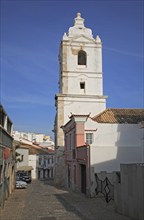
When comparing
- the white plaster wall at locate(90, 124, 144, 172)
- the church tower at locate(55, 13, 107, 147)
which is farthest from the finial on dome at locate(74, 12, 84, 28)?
the white plaster wall at locate(90, 124, 144, 172)

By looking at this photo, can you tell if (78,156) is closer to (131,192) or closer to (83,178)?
(83,178)

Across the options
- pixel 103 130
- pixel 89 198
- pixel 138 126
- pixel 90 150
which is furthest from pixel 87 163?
pixel 138 126

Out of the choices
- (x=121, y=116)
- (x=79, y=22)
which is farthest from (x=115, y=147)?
(x=79, y=22)

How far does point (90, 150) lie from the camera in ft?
73.0

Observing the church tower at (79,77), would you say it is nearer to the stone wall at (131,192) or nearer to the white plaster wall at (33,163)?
the stone wall at (131,192)

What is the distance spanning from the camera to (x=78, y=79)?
122 ft

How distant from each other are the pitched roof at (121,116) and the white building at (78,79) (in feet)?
16.9

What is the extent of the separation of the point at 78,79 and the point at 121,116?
9766 mm

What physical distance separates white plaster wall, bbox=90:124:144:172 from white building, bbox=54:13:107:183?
380 inches

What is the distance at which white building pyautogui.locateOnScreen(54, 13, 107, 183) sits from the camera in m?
36.2

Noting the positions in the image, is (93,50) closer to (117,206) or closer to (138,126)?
(138,126)

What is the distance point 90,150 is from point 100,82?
16.9m

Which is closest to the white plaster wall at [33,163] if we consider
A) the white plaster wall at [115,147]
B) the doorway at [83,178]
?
the white plaster wall at [115,147]

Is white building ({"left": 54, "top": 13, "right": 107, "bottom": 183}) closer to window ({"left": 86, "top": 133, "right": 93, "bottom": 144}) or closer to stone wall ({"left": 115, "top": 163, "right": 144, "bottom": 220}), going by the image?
window ({"left": 86, "top": 133, "right": 93, "bottom": 144})
